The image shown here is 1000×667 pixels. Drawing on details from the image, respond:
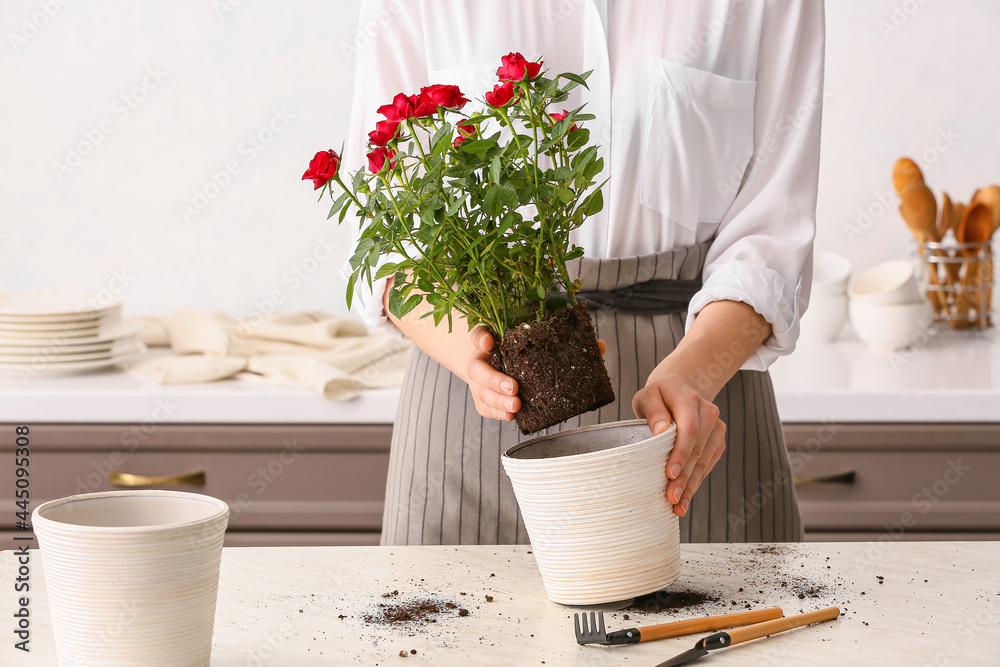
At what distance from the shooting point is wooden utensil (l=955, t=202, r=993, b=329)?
1.91 metres

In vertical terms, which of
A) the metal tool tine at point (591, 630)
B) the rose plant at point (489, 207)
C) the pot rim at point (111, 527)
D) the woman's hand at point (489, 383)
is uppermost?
the rose plant at point (489, 207)

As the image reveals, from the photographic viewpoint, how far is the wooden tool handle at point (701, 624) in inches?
23.9

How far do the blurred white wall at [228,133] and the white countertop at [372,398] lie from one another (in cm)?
Answer: 50

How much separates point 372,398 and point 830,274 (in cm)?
108

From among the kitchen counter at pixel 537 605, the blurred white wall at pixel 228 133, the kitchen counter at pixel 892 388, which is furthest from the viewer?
the blurred white wall at pixel 228 133

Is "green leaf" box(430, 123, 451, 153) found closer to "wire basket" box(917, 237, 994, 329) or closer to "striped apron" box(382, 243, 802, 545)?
"striped apron" box(382, 243, 802, 545)

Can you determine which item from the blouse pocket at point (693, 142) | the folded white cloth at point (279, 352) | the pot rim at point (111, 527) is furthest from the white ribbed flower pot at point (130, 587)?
the folded white cloth at point (279, 352)

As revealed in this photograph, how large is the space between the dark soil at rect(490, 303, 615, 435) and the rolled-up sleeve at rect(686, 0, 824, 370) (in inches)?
9.0

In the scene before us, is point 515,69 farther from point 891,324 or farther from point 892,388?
point 891,324

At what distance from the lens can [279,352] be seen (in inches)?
71.5

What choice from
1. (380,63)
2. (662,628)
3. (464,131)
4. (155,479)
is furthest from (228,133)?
(662,628)

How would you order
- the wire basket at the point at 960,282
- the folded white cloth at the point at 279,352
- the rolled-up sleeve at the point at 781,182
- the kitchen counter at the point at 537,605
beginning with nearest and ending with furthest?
the kitchen counter at the point at 537,605, the rolled-up sleeve at the point at 781,182, the folded white cloth at the point at 279,352, the wire basket at the point at 960,282

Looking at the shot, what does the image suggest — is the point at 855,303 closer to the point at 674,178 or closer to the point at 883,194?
the point at 883,194

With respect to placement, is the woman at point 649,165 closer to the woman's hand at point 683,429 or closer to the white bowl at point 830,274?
the woman's hand at point 683,429
